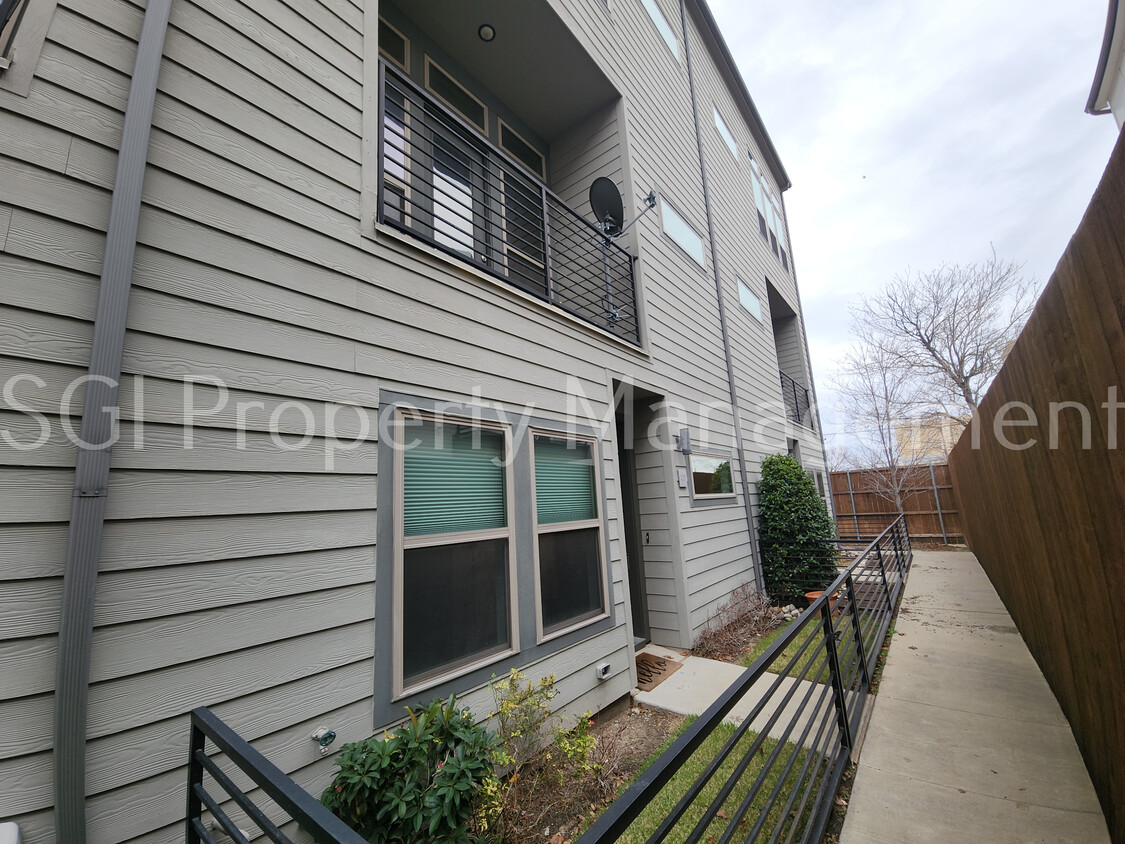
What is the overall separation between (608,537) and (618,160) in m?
4.07

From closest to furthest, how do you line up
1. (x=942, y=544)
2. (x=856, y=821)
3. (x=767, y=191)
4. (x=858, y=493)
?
1. (x=856, y=821)
2. (x=767, y=191)
3. (x=942, y=544)
4. (x=858, y=493)

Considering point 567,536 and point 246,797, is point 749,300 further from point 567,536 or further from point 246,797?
point 246,797

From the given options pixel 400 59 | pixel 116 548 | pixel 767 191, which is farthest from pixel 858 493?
pixel 116 548

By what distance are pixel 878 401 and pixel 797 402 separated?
8.16m

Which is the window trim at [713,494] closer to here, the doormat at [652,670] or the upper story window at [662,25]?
the doormat at [652,670]

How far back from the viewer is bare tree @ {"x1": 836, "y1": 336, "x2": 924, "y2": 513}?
1501cm

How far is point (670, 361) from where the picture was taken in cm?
524

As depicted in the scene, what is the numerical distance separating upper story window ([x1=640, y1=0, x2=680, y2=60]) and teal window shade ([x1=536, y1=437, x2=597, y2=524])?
20.7 ft

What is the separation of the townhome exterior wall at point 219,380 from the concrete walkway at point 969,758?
1771 millimetres

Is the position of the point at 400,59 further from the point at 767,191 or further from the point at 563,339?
the point at 767,191

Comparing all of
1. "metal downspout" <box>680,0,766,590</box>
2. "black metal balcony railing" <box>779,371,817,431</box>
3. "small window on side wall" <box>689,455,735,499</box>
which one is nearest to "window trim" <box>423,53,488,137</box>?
"metal downspout" <box>680,0,766,590</box>

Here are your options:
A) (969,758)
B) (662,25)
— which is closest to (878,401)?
(662,25)

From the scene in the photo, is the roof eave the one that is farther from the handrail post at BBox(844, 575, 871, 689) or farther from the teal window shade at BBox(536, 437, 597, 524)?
the teal window shade at BBox(536, 437, 597, 524)

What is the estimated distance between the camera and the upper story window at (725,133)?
8.19 m
